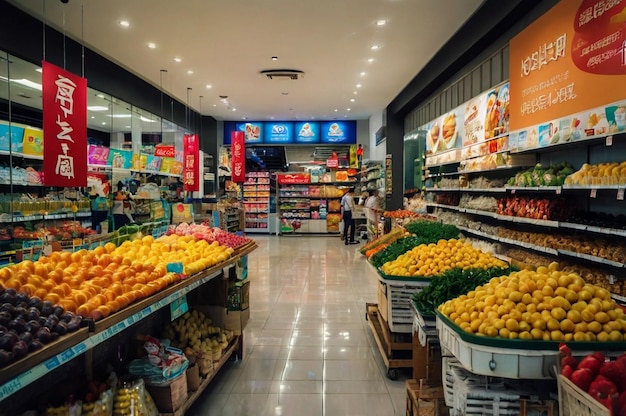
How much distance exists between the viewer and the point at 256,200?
17.5m

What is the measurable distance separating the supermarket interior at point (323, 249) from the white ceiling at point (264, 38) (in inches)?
2.3

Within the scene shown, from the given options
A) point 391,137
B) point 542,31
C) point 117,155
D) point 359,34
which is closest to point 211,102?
point 117,155

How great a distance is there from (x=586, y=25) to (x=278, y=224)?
13.8 meters

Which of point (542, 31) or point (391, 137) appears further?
point (391, 137)

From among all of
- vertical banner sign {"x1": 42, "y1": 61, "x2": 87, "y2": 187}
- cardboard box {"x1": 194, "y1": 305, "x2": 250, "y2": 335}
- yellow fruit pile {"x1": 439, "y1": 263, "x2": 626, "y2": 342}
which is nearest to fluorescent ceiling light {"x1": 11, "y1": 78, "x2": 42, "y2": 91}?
vertical banner sign {"x1": 42, "y1": 61, "x2": 87, "y2": 187}

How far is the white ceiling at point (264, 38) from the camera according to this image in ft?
20.7

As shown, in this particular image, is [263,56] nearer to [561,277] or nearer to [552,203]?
[552,203]

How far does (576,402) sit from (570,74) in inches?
147

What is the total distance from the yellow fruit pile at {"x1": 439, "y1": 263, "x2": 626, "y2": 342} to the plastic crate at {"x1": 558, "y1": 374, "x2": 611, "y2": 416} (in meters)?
0.34

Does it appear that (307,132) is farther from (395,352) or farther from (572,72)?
(395,352)

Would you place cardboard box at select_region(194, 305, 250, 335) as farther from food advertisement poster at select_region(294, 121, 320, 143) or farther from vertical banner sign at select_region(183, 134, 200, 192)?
food advertisement poster at select_region(294, 121, 320, 143)

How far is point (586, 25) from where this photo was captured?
13.2 ft

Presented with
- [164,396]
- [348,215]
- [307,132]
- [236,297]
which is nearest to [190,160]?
[348,215]

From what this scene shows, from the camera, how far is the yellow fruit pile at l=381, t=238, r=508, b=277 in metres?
3.84
